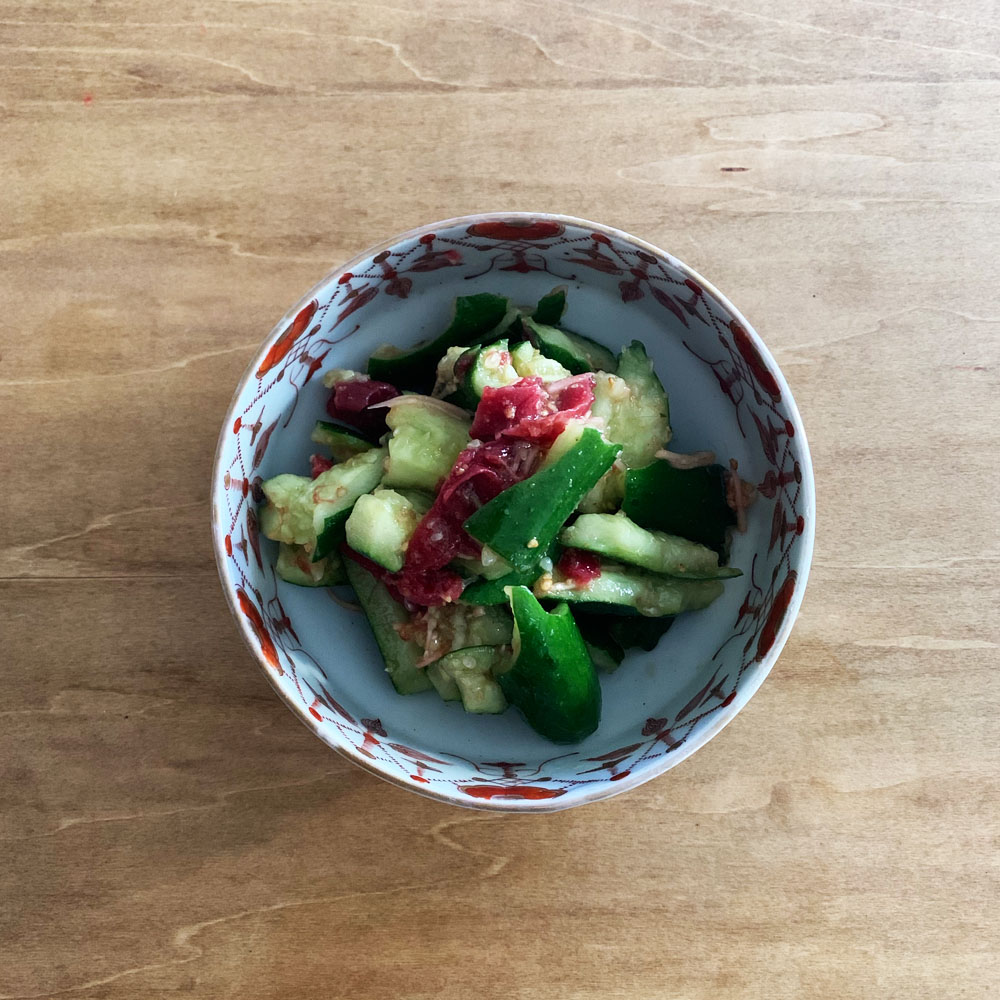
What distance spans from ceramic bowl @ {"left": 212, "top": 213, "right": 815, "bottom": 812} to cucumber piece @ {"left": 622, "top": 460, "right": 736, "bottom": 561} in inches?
1.8

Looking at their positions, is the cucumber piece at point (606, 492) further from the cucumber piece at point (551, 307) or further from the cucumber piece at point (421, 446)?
the cucumber piece at point (551, 307)

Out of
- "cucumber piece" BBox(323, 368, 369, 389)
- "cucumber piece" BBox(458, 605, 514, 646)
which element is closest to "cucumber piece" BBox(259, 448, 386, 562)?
"cucumber piece" BBox(323, 368, 369, 389)

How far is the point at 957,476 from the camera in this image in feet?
5.74

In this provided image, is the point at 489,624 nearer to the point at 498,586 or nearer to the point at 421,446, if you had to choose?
the point at 498,586

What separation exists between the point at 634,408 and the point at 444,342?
34 cm

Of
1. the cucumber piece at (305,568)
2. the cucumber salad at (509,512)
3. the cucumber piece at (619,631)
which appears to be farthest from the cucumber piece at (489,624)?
the cucumber piece at (305,568)

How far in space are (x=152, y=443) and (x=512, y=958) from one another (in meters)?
1.22

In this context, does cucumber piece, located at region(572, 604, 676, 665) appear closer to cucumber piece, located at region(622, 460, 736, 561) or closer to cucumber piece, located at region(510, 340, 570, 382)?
cucumber piece, located at region(622, 460, 736, 561)

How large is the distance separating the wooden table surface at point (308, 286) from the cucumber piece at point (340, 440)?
1.10ft

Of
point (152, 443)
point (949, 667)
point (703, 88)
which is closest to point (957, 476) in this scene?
point (949, 667)

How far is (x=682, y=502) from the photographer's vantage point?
141cm

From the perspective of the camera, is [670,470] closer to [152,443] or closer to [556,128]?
[556,128]

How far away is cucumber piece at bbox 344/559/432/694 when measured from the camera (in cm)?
146

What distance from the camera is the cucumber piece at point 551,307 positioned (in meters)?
1.51
